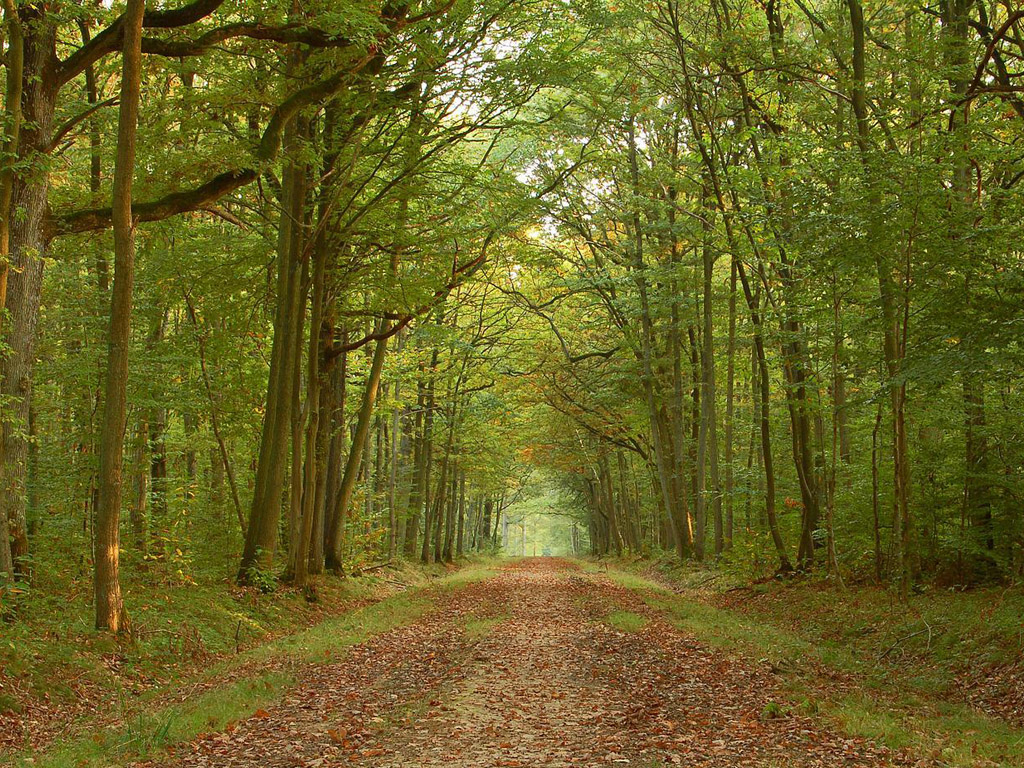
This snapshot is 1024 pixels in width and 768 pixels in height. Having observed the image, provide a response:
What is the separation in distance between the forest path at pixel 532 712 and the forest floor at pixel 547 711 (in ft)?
0.08

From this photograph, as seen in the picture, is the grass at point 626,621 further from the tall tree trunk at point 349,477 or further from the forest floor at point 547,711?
the tall tree trunk at point 349,477

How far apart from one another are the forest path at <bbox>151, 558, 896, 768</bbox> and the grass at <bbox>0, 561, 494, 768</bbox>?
0.29m

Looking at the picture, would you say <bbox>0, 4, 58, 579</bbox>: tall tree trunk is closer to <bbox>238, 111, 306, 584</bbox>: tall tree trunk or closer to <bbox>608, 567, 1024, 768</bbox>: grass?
<bbox>238, 111, 306, 584</bbox>: tall tree trunk

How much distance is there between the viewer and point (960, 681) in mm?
8195

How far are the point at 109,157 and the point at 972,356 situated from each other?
14265mm

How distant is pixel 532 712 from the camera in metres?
7.04

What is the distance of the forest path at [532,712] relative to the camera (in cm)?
564

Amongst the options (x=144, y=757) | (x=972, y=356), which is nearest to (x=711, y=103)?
(x=972, y=356)

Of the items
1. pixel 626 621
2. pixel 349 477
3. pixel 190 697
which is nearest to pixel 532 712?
pixel 190 697

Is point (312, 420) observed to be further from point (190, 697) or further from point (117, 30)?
point (190, 697)

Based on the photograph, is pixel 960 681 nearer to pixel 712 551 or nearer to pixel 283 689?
pixel 283 689

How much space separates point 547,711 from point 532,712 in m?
0.14

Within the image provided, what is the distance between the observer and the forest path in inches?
222

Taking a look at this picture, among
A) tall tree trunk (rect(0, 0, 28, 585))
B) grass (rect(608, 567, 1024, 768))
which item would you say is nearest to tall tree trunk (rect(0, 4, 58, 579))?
tall tree trunk (rect(0, 0, 28, 585))
